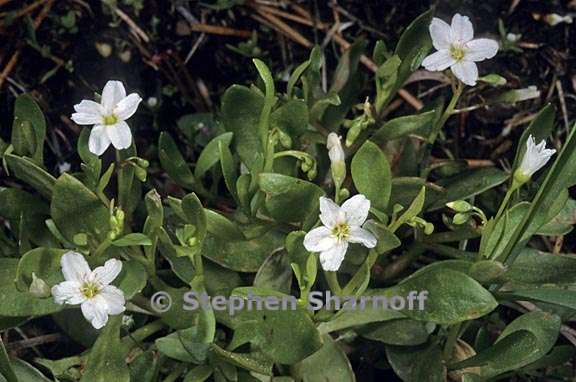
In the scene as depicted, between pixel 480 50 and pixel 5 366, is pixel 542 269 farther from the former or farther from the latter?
pixel 5 366

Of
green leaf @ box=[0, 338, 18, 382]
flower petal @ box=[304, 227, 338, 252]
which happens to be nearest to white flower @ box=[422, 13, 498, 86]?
flower petal @ box=[304, 227, 338, 252]

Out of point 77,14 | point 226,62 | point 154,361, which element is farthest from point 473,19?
point 154,361

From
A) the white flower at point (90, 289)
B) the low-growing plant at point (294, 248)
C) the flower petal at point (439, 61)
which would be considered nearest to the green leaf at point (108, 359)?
the low-growing plant at point (294, 248)

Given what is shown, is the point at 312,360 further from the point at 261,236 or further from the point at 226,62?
the point at 226,62

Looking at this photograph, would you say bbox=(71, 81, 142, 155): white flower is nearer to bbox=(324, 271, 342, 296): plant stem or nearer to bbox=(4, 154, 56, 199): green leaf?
bbox=(4, 154, 56, 199): green leaf

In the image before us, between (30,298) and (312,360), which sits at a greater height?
(30,298)
